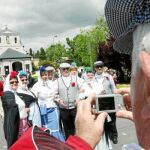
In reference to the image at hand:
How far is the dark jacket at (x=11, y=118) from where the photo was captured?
18.8 feet

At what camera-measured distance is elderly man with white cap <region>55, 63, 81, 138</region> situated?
7.18 m

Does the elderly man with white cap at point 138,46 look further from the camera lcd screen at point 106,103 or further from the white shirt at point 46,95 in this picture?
the white shirt at point 46,95

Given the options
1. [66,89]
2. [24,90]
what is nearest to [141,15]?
[24,90]

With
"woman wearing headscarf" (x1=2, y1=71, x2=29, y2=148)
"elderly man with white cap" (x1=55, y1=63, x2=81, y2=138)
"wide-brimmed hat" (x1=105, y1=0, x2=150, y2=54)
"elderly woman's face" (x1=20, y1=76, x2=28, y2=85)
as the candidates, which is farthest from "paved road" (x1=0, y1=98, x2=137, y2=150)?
"wide-brimmed hat" (x1=105, y1=0, x2=150, y2=54)

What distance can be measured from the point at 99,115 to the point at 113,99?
24 centimetres

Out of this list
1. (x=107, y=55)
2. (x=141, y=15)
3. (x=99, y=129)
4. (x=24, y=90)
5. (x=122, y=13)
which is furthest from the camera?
(x=107, y=55)

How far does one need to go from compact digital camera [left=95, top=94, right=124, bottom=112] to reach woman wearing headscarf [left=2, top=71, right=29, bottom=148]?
4.17 m

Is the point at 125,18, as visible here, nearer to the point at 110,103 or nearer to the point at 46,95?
the point at 110,103

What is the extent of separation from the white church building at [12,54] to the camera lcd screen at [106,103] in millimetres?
83138

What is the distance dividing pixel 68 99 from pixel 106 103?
5.53 metres

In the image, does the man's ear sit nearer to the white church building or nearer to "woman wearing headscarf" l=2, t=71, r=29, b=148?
"woman wearing headscarf" l=2, t=71, r=29, b=148

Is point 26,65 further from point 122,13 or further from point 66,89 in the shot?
point 122,13

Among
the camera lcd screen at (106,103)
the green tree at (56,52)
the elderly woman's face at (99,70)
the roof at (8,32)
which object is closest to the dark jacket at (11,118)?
the elderly woman's face at (99,70)

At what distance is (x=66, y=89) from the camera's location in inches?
284
